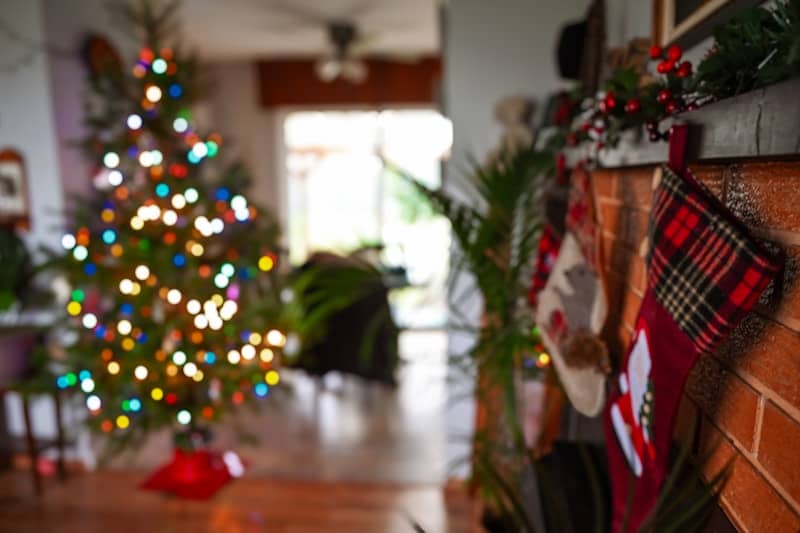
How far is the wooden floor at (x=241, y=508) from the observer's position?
87.0 inches

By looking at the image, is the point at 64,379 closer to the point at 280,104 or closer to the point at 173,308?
the point at 173,308

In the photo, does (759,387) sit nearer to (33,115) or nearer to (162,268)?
(162,268)

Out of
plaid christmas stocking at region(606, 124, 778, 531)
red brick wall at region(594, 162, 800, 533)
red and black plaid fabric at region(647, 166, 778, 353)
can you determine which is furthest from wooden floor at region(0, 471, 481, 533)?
red and black plaid fabric at region(647, 166, 778, 353)

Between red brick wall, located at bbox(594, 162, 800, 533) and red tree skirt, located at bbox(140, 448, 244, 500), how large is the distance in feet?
6.93

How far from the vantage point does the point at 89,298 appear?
2.49 metres

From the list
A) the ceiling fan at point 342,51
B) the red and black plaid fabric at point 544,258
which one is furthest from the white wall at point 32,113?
the red and black plaid fabric at point 544,258

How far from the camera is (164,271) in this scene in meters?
2.24

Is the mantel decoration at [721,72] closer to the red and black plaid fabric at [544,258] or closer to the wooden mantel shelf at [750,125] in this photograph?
the wooden mantel shelf at [750,125]

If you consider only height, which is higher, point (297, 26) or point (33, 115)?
point (297, 26)

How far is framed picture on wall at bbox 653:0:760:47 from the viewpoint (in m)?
0.86

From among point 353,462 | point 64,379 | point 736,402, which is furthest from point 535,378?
point 64,379

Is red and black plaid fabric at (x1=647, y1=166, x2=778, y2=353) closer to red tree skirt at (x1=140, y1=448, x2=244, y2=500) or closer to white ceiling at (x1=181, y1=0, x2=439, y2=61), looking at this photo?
red tree skirt at (x1=140, y1=448, x2=244, y2=500)

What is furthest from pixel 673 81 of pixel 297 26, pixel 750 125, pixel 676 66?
pixel 297 26

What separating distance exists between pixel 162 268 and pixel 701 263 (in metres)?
2.03
